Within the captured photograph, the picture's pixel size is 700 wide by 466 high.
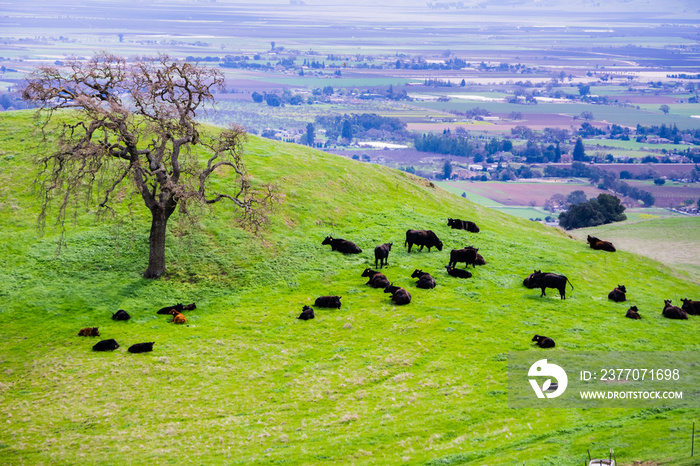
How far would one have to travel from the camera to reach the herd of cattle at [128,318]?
26688 mm

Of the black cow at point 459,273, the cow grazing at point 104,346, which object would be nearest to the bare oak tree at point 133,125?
the cow grazing at point 104,346

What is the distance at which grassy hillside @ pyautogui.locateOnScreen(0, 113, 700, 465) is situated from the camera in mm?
19938

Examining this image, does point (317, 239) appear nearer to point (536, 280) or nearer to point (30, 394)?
point (536, 280)

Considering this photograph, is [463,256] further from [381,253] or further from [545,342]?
[545,342]

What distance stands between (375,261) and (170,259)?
39.4 feet

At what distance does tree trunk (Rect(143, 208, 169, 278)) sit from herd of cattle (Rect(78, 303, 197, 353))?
367 centimetres

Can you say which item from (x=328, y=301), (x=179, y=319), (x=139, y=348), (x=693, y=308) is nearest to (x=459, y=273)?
(x=328, y=301)

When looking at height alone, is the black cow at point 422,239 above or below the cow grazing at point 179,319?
above

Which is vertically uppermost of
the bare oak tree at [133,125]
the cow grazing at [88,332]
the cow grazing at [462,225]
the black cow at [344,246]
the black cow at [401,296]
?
the bare oak tree at [133,125]

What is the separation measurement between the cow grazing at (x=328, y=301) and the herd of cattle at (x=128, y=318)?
6293mm

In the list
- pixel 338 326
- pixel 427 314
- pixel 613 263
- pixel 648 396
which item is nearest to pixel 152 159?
pixel 338 326

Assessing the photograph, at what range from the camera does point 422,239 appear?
40.8 meters

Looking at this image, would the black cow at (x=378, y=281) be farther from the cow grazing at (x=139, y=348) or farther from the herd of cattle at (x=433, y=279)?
the cow grazing at (x=139, y=348)

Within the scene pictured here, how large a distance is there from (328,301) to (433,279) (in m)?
6.85
